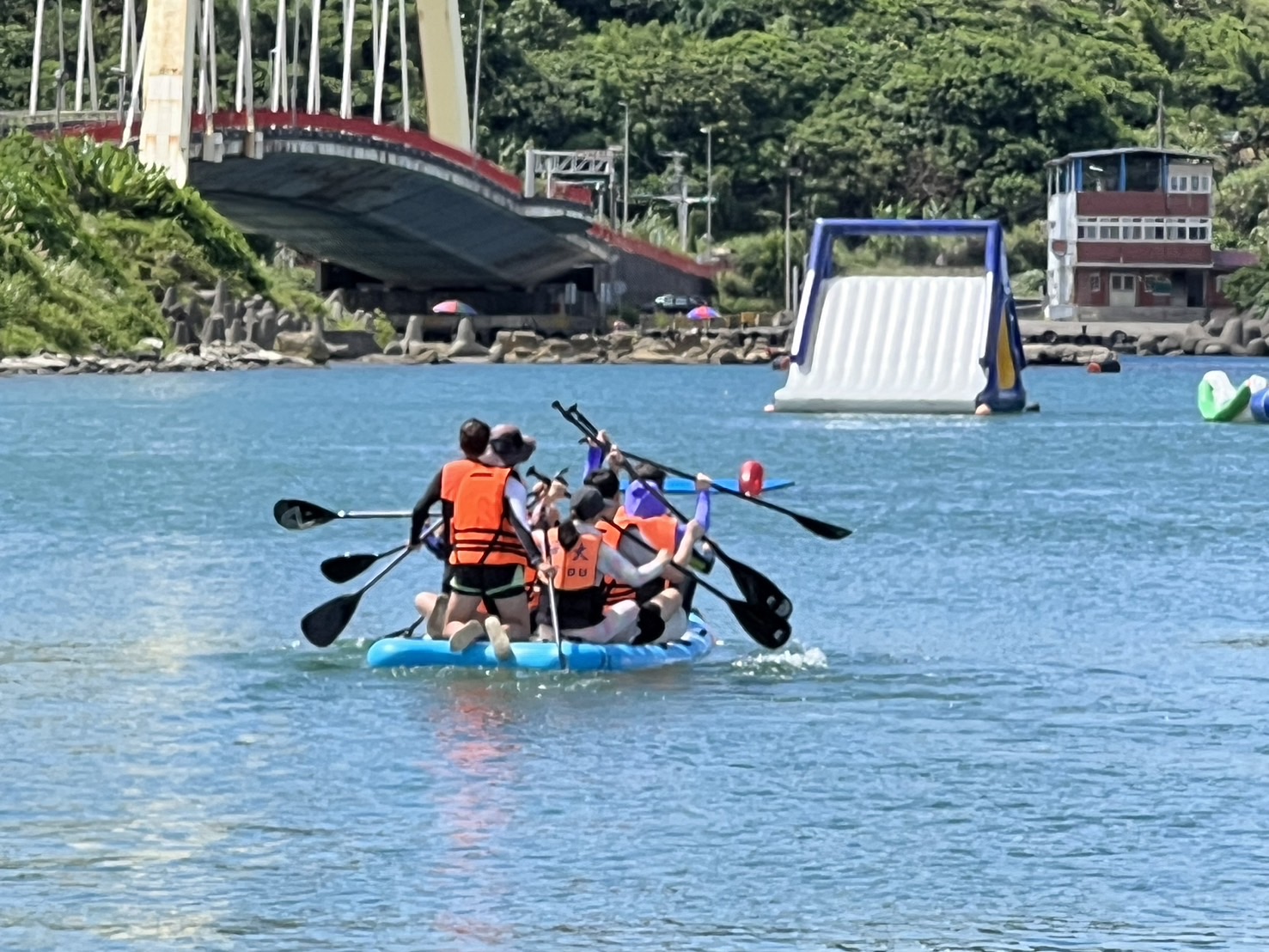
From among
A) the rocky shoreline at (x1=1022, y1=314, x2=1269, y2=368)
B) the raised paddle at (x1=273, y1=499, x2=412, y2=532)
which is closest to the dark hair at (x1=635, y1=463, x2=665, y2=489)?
the raised paddle at (x1=273, y1=499, x2=412, y2=532)

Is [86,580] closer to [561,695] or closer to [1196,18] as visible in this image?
[561,695]

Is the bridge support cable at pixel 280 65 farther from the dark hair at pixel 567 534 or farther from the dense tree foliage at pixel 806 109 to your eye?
the dark hair at pixel 567 534

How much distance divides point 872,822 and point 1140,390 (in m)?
76.5

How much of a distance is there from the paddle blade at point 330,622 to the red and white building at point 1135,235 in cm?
10990

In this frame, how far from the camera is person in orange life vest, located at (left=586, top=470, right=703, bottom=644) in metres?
23.9

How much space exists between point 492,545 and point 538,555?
0.33 meters

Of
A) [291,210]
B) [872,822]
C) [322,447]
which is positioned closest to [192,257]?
[291,210]

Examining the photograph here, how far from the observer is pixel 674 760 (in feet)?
68.4

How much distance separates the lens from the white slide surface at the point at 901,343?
70125 millimetres

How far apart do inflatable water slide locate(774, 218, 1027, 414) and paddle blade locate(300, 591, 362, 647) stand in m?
44.2

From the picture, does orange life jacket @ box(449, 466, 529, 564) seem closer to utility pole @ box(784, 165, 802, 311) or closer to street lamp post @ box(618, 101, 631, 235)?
utility pole @ box(784, 165, 802, 311)

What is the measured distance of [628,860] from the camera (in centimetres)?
1773

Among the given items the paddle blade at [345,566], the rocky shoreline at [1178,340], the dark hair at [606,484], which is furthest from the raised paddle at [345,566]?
the rocky shoreline at [1178,340]

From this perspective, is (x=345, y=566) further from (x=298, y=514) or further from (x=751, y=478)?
(x=751, y=478)
